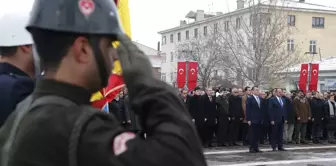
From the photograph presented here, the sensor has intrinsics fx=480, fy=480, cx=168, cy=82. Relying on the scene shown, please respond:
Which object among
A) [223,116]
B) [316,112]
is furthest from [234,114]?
[316,112]

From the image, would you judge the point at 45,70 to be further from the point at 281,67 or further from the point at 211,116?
the point at 281,67

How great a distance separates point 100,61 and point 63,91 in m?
0.13

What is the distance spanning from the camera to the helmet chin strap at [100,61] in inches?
51.0

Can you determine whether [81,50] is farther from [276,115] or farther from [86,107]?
[276,115]

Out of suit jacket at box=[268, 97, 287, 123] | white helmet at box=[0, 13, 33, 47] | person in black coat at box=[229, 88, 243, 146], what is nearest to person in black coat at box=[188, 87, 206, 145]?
person in black coat at box=[229, 88, 243, 146]

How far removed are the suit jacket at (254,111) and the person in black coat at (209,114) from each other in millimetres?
1088

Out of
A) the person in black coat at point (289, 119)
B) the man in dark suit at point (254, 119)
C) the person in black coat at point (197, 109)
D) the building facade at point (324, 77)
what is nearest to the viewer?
the man in dark suit at point (254, 119)

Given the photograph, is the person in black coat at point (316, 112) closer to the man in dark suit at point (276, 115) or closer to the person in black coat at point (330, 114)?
the person in black coat at point (330, 114)

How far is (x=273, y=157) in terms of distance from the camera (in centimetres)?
1170

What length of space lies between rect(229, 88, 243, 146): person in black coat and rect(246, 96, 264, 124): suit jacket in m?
0.91

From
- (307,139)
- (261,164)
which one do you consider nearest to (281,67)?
(307,139)

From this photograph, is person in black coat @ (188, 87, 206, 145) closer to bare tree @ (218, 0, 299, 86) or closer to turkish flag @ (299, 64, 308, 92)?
turkish flag @ (299, 64, 308, 92)

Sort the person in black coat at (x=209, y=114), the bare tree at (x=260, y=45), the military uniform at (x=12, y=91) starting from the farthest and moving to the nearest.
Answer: the bare tree at (x=260, y=45) < the person in black coat at (x=209, y=114) < the military uniform at (x=12, y=91)

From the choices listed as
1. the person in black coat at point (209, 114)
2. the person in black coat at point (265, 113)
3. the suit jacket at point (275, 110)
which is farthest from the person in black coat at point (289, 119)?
the person in black coat at point (209, 114)
